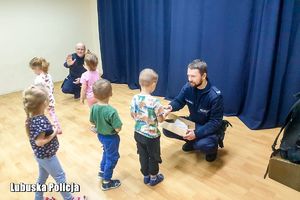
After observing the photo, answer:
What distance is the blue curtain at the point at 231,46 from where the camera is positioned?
2848 mm

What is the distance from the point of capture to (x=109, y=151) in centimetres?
202

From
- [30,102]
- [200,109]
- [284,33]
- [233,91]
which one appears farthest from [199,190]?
[284,33]

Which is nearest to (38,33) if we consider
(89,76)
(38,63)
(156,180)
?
(38,63)

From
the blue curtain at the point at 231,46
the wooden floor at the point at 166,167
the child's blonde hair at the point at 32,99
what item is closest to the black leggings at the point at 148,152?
the wooden floor at the point at 166,167

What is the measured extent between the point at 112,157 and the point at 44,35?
3686 mm

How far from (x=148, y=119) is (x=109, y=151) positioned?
386 mm

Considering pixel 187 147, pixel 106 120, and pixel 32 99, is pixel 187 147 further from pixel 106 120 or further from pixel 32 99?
pixel 32 99

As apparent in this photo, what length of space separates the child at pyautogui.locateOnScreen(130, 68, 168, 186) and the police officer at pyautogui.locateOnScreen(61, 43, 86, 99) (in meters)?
2.27

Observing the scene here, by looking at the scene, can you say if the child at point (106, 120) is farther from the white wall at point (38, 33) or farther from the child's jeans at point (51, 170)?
the white wall at point (38, 33)

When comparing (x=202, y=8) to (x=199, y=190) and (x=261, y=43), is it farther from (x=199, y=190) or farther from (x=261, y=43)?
(x=199, y=190)

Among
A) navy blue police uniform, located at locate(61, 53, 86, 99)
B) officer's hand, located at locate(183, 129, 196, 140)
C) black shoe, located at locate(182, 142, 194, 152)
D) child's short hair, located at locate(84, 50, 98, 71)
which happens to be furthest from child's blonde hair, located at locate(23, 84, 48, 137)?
navy blue police uniform, located at locate(61, 53, 86, 99)

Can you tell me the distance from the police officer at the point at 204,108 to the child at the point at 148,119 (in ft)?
1.26

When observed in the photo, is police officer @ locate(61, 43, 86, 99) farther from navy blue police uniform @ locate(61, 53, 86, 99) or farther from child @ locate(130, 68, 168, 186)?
child @ locate(130, 68, 168, 186)

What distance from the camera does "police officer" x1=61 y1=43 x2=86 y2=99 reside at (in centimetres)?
397
